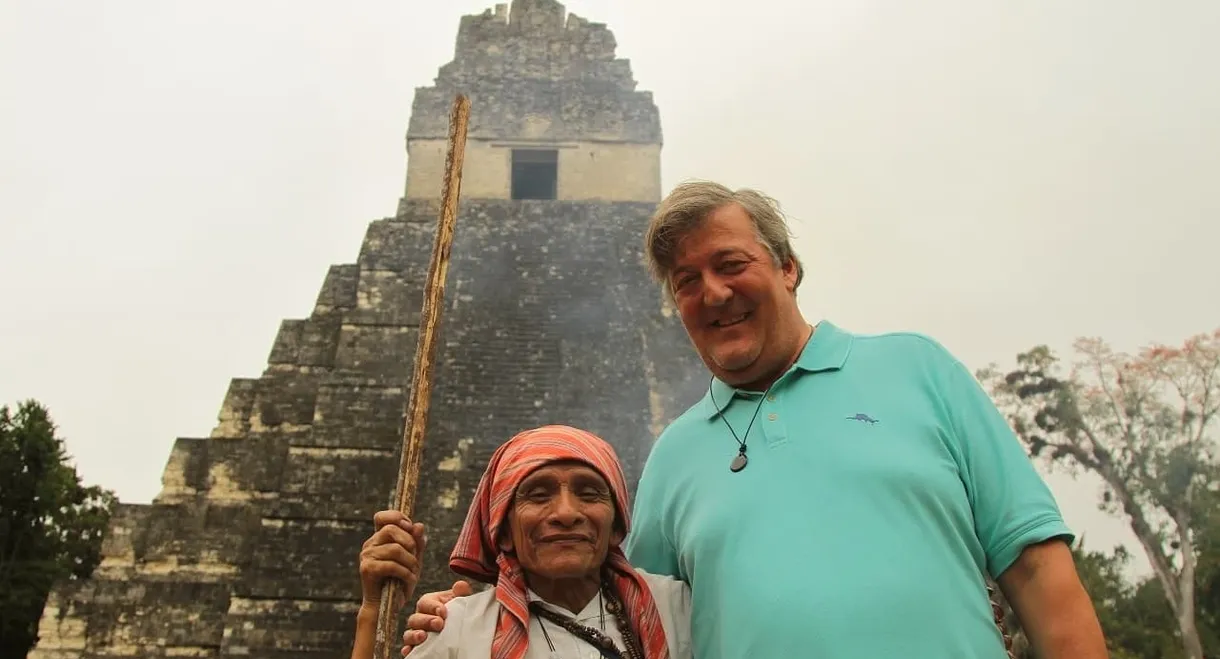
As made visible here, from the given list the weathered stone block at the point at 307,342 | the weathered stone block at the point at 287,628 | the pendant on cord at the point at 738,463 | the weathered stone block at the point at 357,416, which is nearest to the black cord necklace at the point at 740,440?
the pendant on cord at the point at 738,463

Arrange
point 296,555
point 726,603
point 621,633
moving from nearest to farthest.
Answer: point 726,603 → point 621,633 → point 296,555

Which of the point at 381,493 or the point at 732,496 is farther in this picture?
the point at 381,493

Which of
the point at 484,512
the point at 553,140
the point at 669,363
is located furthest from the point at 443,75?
the point at 484,512

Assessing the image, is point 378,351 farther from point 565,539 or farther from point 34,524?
point 34,524

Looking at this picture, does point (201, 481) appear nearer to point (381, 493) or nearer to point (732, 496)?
point (381, 493)

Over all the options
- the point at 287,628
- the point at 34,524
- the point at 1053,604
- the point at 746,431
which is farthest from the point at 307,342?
the point at 34,524

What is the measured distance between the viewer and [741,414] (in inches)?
81.4

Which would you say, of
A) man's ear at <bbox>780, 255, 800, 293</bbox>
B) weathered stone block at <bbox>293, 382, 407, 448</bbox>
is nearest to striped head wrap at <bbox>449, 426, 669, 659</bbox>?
man's ear at <bbox>780, 255, 800, 293</bbox>

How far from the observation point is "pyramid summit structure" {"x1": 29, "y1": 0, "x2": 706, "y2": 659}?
8586mm

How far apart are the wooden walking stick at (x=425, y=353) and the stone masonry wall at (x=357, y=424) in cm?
648

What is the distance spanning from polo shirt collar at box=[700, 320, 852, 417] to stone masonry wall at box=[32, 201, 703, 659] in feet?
22.4

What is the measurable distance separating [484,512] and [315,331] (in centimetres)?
939

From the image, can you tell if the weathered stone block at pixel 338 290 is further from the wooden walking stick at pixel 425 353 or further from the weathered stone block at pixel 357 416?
the wooden walking stick at pixel 425 353

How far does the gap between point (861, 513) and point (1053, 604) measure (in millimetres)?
404
